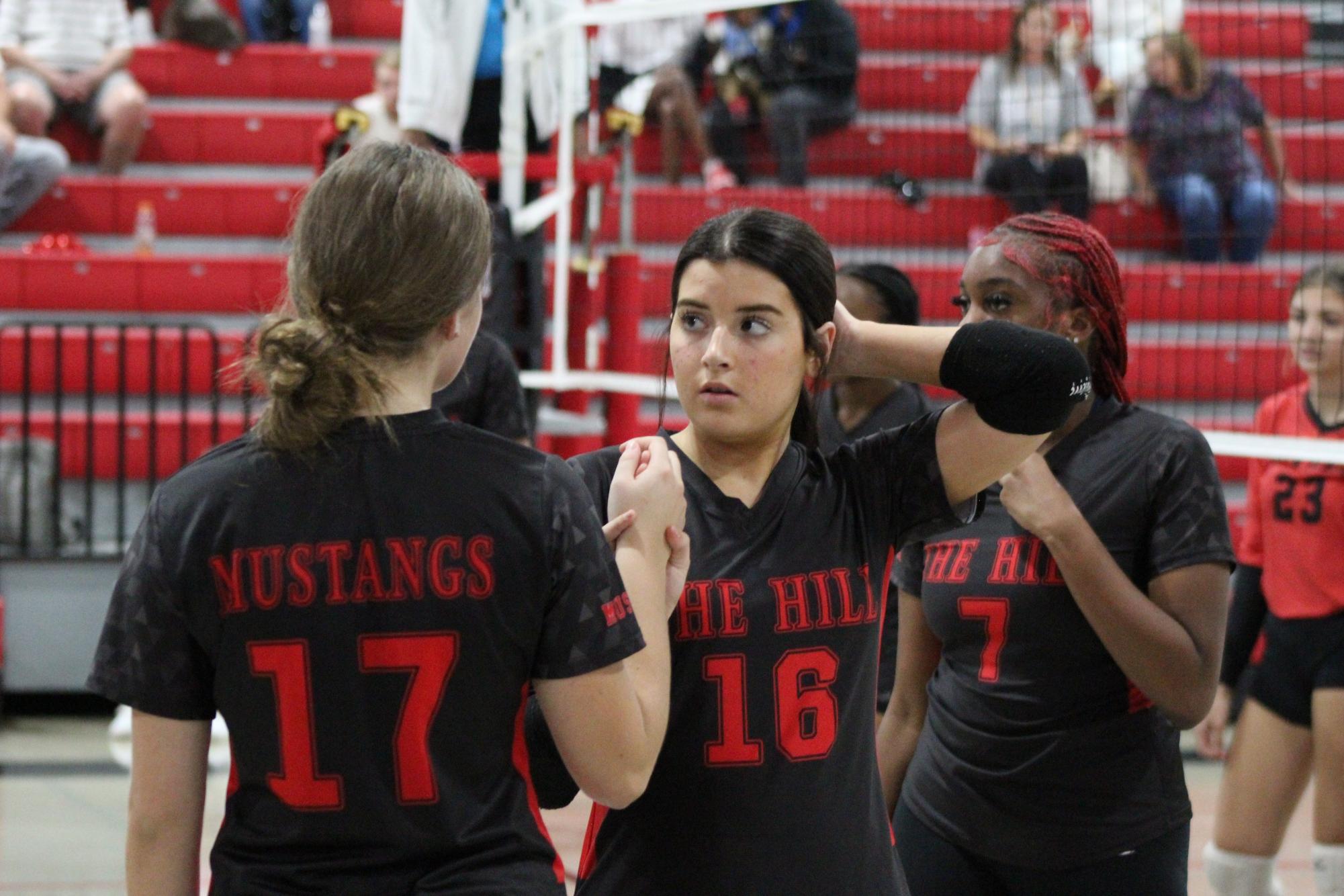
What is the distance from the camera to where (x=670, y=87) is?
931cm

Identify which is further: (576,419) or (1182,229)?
(1182,229)

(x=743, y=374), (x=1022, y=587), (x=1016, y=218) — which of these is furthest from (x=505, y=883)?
(x=1016, y=218)

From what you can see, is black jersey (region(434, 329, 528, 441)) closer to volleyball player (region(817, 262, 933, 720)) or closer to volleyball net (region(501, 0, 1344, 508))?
volleyball player (region(817, 262, 933, 720))

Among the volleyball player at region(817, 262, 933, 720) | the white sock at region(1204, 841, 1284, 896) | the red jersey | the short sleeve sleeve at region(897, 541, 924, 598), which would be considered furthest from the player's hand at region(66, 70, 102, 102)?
the short sleeve sleeve at region(897, 541, 924, 598)

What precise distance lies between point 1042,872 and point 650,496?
1.01 meters

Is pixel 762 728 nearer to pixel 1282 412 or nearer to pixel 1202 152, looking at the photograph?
pixel 1282 412

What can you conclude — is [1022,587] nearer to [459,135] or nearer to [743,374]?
[743,374]

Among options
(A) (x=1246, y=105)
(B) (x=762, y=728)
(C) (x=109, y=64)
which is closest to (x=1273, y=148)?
(A) (x=1246, y=105)

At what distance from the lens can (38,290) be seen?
27.6ft

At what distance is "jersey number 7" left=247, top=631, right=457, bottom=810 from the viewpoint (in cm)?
151

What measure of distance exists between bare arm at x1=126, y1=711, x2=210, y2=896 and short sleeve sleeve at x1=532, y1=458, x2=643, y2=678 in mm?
352

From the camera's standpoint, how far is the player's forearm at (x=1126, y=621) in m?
2.22

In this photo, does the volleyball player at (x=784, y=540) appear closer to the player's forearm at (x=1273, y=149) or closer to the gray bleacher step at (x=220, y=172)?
the player's forearm at (x=1273, y=149)

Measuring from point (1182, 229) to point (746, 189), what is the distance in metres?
2.38
